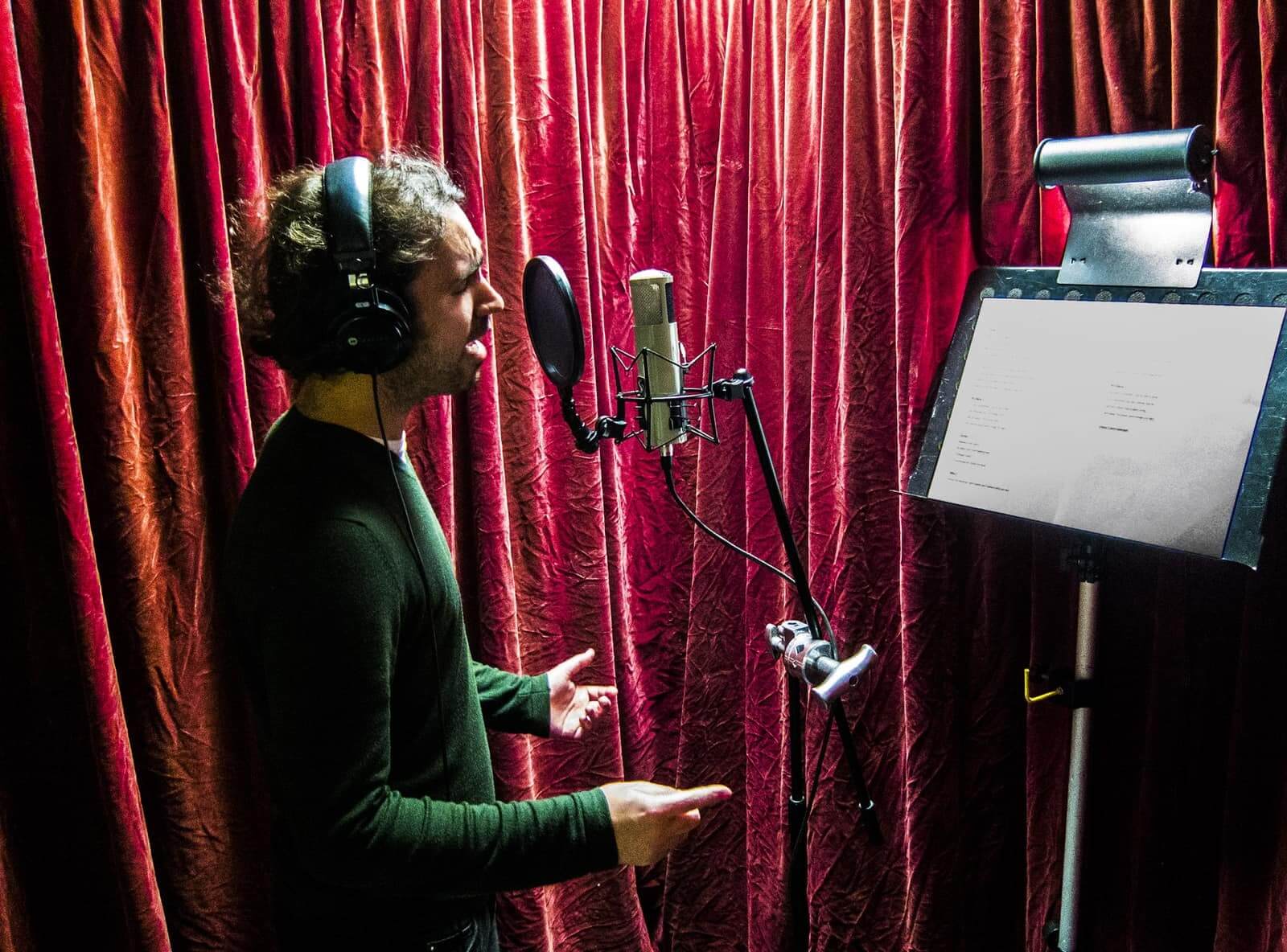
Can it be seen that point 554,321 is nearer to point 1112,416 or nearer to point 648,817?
point 648,817

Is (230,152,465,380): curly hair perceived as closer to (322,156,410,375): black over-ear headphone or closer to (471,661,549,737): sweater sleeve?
(322,156,410,375): black over-ear headphone

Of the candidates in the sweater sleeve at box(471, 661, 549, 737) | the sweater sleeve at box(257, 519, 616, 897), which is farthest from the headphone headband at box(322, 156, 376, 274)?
the sweater sleeve at box(471, 661, 549, 737)

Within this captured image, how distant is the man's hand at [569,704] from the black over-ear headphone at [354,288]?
22.0 inches

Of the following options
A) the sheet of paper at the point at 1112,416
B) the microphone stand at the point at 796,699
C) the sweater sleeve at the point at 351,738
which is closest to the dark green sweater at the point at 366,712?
the sweater sleeve at the point at 351,738

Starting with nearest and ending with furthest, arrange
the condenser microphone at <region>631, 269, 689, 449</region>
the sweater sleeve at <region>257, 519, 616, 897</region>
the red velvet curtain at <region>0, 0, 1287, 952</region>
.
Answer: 1. the sweater sleeve at <region>257, 519, 616, 897</region>
2. the condenser microphone at <region>631, 269, 689, 449</region>
3. the red velvet curtain at <region>0, 0, 1287, 952</region>

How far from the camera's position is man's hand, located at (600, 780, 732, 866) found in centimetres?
97

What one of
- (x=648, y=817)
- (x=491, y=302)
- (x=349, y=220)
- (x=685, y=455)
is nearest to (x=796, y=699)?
(x=648, y=817)

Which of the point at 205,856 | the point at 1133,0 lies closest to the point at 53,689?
the point at 205,856

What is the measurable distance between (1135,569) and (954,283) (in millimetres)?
555

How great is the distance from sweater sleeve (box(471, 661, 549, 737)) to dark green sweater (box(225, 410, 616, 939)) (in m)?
0.19

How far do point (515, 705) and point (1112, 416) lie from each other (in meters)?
0.86

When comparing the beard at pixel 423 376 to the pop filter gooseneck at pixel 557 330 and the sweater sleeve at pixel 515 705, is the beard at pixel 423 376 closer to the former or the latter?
the pop filter gooseneck at pixel 557 330

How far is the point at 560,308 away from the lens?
108 centimetres

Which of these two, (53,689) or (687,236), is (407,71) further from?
(53,689)
